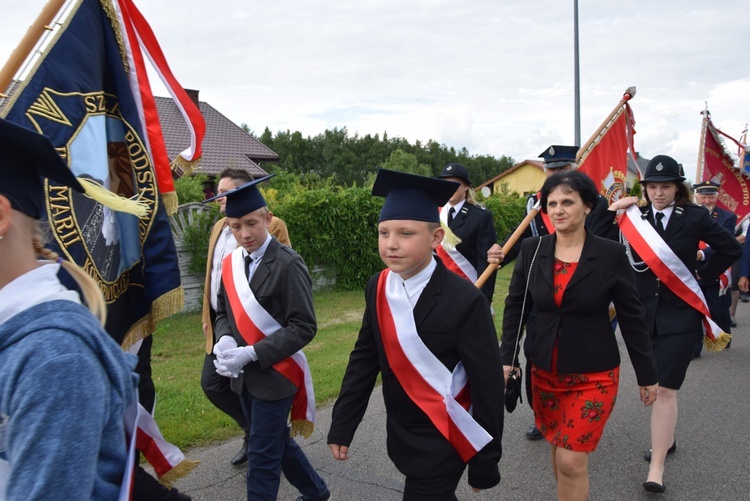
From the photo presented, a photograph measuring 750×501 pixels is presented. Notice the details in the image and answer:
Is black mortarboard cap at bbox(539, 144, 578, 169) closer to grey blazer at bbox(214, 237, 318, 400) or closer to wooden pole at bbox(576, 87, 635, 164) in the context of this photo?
wooden pole at bbox(576, 87, 635, 164)

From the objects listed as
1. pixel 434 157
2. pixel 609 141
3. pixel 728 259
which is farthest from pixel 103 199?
pixel 434 157

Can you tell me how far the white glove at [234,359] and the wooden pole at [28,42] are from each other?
61.9 inches

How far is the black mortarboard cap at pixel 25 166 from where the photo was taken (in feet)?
4.38

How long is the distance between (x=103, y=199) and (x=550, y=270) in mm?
2416

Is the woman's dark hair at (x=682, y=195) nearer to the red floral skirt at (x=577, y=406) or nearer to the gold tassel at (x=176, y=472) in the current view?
the red floral skirt at (x=577, y=406)

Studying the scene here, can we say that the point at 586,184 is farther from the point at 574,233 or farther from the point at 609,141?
the point at 609,141

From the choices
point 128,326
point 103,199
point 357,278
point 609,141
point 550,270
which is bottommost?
point 357,278

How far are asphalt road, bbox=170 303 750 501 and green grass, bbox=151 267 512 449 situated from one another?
0.29 metres

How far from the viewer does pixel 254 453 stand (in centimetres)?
310

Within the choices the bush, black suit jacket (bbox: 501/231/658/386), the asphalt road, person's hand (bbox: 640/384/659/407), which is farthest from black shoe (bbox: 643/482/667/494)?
the bush

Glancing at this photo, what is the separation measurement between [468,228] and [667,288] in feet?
6.52

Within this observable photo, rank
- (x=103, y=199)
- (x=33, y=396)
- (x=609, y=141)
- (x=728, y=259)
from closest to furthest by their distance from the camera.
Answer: (x=33, y=396) < (x=103, y=199) < (x=728, y=259) < (x=609, y=141)

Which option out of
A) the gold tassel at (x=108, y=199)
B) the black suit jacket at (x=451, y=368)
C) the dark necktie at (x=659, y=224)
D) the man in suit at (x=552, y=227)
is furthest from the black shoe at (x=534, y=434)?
the gold tassel at (x=108, y=199)

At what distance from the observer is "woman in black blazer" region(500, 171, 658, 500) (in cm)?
320
